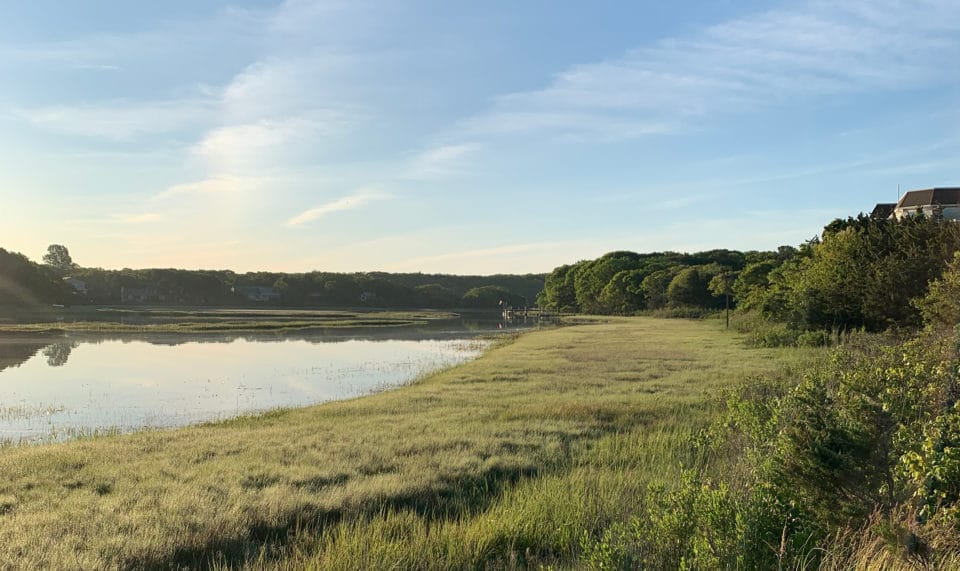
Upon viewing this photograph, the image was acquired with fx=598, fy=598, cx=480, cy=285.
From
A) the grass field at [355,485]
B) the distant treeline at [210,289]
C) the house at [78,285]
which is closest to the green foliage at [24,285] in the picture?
the distant treeline at [210,289]

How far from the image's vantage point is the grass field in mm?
6258

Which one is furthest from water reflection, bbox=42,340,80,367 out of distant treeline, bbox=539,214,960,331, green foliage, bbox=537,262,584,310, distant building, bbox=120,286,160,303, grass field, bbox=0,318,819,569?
green foliage, bbox=537,262,584,310

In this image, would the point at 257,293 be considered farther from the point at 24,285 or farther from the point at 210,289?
the point at 24,285

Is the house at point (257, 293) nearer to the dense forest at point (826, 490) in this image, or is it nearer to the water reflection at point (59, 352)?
the water reflection at point (59, 352)

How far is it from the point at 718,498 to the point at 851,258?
98.2 feet

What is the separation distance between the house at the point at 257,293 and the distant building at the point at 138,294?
55.3 feet

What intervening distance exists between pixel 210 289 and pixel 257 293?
12349 millimetres

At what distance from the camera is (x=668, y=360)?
25734 millimetres

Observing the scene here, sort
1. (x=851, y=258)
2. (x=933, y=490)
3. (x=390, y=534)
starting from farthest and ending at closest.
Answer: (x=851, y=258) < (x=390, y=534) < (x=933, y=490)

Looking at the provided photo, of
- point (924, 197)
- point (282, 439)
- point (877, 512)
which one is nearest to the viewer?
point (877, 512)

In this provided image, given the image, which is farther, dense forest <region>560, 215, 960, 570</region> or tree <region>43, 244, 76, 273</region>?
tree <region>43, 244, 76, 273</region>

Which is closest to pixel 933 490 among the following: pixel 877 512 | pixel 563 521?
pixel 877 512

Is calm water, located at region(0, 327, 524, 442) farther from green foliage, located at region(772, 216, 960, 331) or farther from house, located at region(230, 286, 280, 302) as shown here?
house, located at region(230, 286, 280, 302)

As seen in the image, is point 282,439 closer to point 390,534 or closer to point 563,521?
point 390,534
